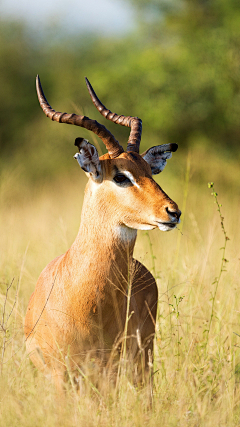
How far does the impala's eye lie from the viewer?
4281mm

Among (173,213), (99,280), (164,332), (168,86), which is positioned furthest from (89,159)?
(168,86)

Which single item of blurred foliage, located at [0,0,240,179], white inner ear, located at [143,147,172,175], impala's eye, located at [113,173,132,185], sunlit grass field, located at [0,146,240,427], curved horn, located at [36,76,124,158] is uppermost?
blurred foliage, located at [0,0,240,179]

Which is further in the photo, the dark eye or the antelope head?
the dark eye

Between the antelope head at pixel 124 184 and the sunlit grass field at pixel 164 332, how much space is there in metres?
0.24

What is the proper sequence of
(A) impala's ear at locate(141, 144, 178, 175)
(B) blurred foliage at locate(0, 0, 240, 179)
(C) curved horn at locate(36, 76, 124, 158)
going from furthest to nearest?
(B) blurred foliage at locate(0, 0, 240, 179), (A) impala's ear at locate(141, 144, 178, 175), (C) curved horn at locate(36, 76, 124, 158)

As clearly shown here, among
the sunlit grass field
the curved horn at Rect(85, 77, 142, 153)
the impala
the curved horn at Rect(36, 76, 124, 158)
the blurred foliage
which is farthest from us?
the blurred foliage

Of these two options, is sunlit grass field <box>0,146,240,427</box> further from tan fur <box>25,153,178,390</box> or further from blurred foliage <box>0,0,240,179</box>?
blurred foliage <box>0,0,240,179</box>

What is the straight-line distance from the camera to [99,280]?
4.23m

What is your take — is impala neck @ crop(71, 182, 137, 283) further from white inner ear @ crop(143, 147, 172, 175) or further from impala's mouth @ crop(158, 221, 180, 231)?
white inner ear @ crop(143, 147, 172, 175)

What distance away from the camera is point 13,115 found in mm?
23234

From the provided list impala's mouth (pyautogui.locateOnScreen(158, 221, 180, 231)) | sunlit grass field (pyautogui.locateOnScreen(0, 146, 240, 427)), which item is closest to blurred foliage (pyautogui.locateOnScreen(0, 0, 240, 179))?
sunlit grass field (pyautogui.locateOnScreen(0, 146, 240, 427))

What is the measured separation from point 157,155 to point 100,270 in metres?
1.51

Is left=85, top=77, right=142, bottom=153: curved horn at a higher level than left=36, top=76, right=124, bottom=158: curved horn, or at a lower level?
higher

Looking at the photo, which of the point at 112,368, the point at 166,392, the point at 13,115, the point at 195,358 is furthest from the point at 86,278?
the point at 13,115
